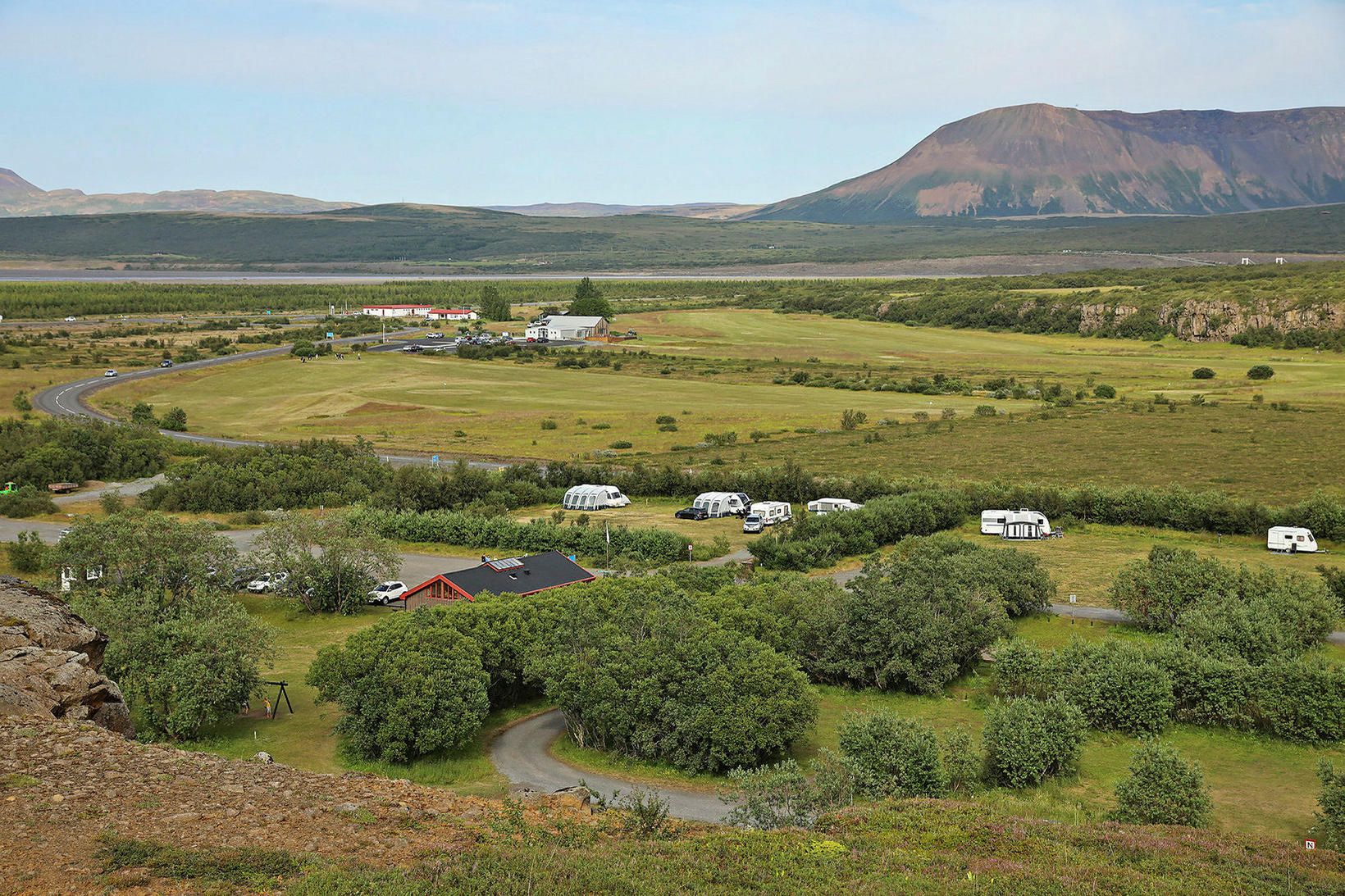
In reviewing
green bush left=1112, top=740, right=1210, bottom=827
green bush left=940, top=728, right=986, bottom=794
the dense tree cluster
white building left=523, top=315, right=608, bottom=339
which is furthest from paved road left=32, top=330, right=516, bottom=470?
green bush left=1112, top=740, right=1210, bottom=827

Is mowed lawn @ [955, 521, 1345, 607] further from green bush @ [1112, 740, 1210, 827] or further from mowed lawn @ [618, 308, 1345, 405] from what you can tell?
mowed lawn @ [618, 308, 1345, 405]

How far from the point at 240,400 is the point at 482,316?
2734 inches

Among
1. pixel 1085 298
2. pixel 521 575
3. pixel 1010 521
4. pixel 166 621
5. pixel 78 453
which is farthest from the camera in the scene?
pixel 1085 298

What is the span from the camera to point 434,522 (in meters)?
48.0

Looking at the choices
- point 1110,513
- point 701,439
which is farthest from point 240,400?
point 1110,513

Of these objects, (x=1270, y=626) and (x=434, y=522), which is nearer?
(x=1270, y=626)

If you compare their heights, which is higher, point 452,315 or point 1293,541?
point 452,315

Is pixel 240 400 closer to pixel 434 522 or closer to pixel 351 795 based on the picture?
pixel 434 522

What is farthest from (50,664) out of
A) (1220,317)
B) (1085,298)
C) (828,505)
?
(1085,298)

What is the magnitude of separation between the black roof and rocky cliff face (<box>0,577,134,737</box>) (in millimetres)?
12184

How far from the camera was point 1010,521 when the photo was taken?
46.9m

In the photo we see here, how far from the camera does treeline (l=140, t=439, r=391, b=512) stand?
174ft

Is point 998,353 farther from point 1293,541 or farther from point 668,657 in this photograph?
point 668,657

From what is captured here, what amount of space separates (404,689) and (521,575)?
11.0m
